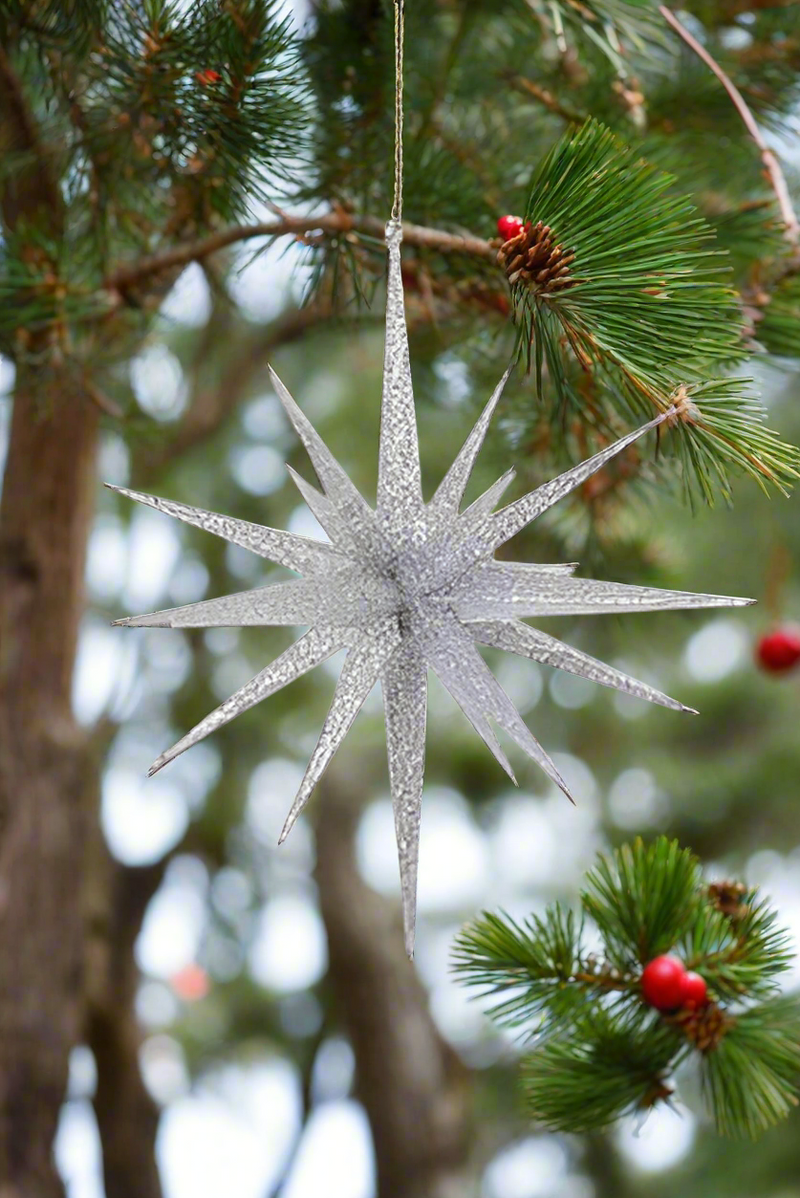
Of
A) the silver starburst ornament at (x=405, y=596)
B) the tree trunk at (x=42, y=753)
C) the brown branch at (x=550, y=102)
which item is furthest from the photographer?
the tree trunk at (x=42, y=753)

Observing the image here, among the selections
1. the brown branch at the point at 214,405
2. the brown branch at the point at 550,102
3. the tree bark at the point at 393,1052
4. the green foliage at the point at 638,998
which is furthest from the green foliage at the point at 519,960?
the tree bark at the point at 393,1052

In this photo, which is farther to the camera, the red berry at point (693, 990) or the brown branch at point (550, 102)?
the brown branch at point (550, 102)

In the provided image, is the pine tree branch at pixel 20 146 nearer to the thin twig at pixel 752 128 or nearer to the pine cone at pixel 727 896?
the thin twig at pixel 752 128

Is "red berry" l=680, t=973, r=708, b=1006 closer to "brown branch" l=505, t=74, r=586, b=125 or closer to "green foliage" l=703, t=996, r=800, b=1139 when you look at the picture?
"green foliage" l=703, t=996, r=800, b=1139

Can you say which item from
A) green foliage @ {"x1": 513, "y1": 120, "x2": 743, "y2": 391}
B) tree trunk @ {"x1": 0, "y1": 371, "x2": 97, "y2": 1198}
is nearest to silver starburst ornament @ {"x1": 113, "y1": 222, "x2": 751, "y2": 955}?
green foliage @ {"x1": 513, "y1": 120, "x2": 743, "y2": 391}

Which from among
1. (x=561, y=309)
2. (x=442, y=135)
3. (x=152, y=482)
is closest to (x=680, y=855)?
(x=561, y=309)

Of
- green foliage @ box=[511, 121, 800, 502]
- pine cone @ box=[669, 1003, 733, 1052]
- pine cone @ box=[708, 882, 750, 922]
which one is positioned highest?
green foliage @ box=[511, 121, 800, 502]
